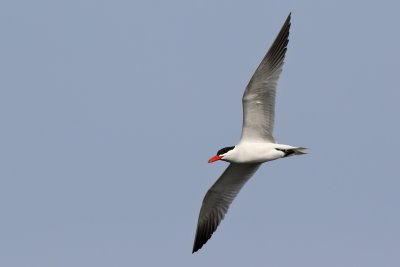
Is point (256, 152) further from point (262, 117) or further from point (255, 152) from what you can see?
point (262, 117)

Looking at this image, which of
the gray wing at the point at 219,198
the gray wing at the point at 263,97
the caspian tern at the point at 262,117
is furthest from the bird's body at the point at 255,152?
the gray wing at the point at 219,198

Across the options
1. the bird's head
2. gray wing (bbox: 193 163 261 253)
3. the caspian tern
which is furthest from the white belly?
gray wing (bbox: 193 163 261 253)

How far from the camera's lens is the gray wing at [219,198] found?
21.9m

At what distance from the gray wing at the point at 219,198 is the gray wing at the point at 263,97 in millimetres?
1524

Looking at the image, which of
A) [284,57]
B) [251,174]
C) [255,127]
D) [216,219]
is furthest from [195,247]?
[284,57]

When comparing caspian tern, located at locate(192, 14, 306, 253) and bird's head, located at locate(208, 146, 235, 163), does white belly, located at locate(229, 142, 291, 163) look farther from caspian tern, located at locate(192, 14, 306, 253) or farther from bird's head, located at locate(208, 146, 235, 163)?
bird's head, located at locate(208, 146, 235, 163)

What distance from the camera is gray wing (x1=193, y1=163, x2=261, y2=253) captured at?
71.7 feet

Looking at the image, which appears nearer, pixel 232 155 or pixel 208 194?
pixel 232 155

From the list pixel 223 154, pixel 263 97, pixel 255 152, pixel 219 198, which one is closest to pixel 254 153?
pixel 255 152

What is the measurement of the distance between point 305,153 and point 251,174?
7.44 feet

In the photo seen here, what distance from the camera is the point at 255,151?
20.3 m

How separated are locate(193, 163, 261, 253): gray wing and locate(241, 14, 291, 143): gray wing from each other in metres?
1.52

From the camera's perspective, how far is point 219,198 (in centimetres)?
2228

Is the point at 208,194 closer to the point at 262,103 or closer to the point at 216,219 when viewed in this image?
the point at 216,219
